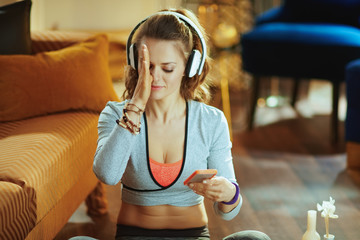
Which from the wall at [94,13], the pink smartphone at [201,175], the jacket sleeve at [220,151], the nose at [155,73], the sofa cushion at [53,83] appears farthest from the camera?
the wall at [94,13]

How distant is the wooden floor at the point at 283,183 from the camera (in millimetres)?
2119

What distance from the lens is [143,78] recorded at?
1262 millimetres

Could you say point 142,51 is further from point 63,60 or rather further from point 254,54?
point 254,54

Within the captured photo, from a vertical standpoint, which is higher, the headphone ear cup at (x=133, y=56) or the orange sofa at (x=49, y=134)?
the headphone ear cup at (x=133, y=56)

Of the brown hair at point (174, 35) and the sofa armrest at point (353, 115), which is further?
the sofa armrest at point (353, 115)

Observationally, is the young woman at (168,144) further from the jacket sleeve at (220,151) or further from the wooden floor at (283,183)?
the wooden floor at (283,183)

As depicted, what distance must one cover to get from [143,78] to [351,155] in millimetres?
1776

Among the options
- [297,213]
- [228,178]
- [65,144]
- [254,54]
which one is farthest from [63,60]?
[254,54]

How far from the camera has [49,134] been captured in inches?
69.7

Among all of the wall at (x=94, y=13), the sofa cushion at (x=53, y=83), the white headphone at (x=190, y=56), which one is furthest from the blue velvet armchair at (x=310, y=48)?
the white headphone at (x=190, y=56)

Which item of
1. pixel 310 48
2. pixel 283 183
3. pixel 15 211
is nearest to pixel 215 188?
pixel 15 211

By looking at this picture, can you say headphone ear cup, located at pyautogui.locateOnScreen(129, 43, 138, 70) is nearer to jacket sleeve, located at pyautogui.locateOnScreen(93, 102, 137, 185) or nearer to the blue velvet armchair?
jacket sleeve, located at pyautogui.locateOnScreen(93, 102, 137, 185)

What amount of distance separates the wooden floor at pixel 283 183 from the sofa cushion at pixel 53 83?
492 millimetres

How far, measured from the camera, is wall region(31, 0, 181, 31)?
403 centimetres
